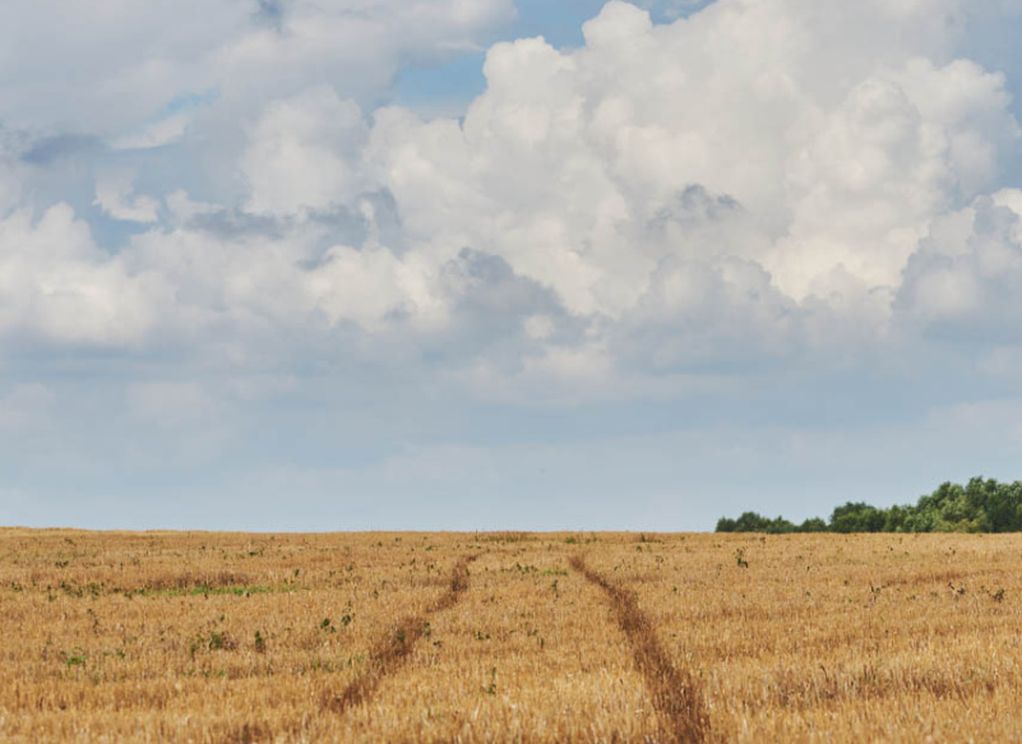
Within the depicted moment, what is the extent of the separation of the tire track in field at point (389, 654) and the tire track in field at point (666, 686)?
13.9ft

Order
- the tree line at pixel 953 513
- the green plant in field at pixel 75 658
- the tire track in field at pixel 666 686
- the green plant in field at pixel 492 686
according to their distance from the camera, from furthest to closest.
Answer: the tree line at pixel 953 513
the green plant in field at pixel 75 658
the green plant in field at pixel 492 686
the tire track in field at pixel 666 686

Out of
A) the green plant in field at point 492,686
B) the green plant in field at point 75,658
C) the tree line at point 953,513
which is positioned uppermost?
the tree line at point 953,513

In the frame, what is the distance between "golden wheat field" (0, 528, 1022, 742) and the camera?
13164 millimetres

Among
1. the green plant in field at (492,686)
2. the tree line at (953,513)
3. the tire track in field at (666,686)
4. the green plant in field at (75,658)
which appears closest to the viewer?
the tire track in field at (666,686)

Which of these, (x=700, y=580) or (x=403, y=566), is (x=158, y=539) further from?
(x=700, y=580)

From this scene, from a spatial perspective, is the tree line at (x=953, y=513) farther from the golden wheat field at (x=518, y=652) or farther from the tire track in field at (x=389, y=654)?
the tire track in field at (x=389, y=654)

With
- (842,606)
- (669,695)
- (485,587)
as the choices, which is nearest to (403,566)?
(485,587)

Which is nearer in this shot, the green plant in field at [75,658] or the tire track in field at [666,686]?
the tire track in field at [666,686]

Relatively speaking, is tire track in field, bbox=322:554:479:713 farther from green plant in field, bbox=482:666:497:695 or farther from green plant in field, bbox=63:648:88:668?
green plant in field, bbox=63:648:88:668

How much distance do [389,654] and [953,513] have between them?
131 meters

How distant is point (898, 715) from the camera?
508 inches

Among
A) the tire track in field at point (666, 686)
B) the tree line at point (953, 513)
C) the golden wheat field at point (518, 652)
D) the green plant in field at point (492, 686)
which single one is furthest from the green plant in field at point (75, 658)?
the tree line at point (953, 513)

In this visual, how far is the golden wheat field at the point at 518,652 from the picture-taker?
43.2 ft

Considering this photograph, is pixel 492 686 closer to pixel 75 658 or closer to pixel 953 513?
pixel 75 658
